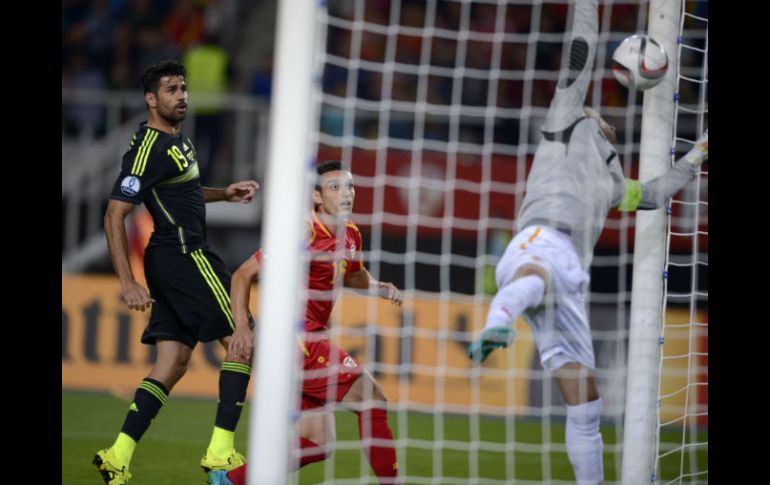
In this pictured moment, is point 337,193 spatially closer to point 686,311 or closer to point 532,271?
point 532,271

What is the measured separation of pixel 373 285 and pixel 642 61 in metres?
1.52

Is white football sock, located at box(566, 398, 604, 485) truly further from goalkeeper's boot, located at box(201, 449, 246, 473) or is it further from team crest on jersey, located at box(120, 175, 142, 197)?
team crest on jersey, located at box(120, 175, 142, 197)

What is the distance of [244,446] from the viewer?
657 cm

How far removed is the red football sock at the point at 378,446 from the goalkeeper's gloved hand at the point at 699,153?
1.73 m

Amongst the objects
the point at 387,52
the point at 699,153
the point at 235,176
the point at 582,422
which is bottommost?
the point at 582,422

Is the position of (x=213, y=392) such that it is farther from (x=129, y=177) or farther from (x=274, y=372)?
(x=274, y=372)

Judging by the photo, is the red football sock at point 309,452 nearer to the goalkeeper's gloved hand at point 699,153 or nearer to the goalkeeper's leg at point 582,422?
the goalkeeper's leg at point 582,422

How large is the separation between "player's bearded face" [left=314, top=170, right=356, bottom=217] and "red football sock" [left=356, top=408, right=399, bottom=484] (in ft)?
2.87

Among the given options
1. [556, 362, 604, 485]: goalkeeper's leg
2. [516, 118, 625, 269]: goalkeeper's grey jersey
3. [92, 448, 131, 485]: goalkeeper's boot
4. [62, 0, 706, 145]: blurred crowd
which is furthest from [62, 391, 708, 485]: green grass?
[62, 0, 706, 145]: blurred crowd

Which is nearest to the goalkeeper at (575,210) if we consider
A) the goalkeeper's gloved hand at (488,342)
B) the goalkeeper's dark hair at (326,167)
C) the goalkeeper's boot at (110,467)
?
the goalkeeper's gloved hand at (488,342)

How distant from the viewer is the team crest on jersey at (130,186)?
462 centimetres

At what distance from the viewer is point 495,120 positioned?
32.9 feet

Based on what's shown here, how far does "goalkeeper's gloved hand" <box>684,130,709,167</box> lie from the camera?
4.58 meters

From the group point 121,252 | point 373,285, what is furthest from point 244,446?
point 121,252
